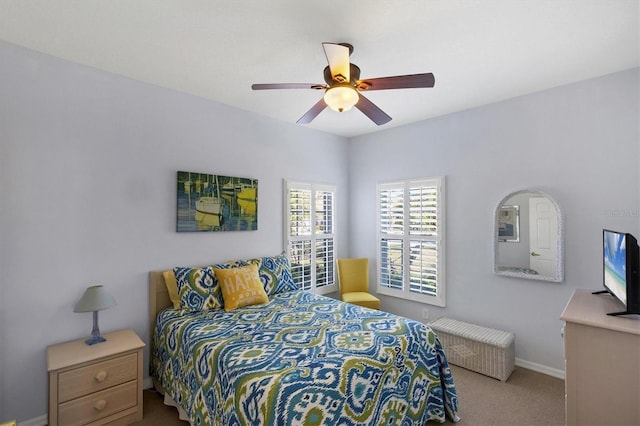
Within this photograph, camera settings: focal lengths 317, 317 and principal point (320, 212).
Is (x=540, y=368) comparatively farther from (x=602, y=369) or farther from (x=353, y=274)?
(x=353, y=274)

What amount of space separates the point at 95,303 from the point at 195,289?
2.36 ft

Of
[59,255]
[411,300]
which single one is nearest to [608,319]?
[411,300]

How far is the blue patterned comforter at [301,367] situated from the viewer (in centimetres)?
161

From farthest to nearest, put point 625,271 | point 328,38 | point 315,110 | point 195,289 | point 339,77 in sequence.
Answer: point 195,289 < point 315,110 < point 328,38 < point 339,77 < point 625,271

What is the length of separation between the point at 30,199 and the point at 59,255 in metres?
0.45

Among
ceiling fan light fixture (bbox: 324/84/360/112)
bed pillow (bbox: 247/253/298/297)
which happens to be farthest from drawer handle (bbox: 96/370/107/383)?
ceiling fan light fixture (bbox: 324/84/360/112)

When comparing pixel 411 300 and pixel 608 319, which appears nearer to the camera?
pixel 608 319

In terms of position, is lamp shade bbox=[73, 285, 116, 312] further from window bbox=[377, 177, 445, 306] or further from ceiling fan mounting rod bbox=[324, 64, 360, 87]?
window bbox=[377, 177, 445, 306]

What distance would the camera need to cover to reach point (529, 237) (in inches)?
122

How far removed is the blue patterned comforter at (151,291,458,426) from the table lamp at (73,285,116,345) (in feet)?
1.47

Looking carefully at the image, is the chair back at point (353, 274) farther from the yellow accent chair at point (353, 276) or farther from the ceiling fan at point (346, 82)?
the ceiling fan at point (346, 82)

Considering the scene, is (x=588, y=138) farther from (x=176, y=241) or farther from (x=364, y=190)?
(x=176, y=241)

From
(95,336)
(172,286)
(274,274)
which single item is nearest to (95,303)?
(95,336)

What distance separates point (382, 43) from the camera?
2.21 metres
